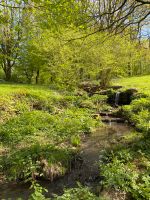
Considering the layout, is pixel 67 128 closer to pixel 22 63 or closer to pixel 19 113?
pixel 19 113

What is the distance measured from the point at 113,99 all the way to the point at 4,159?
13.3 m

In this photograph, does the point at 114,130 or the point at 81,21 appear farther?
the point at 114,130

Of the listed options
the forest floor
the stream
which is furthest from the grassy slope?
the stream

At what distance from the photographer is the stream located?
7.41 metres

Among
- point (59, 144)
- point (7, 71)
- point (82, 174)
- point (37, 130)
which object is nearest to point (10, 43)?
point (7, 71)

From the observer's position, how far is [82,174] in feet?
27.5

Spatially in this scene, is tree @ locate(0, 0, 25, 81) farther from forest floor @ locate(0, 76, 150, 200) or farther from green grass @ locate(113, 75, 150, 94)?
forest floor @ locate(0, 76, 150, 200)

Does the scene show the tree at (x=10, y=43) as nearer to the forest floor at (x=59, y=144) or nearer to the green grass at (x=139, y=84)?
the green grass at (x=139, y=84)

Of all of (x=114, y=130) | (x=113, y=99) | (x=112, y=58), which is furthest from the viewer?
(x=112, y=58)

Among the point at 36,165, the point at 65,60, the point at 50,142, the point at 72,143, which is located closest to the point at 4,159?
the point at 36,165

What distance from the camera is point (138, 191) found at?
20.3ft

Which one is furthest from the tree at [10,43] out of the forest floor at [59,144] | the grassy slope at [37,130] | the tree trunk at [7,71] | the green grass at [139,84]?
the forest floor at [59,144]

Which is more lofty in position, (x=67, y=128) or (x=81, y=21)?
(x=81, y=21)

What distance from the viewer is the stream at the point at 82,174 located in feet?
24.3
